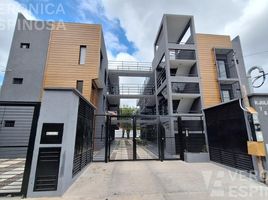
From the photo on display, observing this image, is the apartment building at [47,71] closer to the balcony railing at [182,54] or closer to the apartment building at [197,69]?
the apartment building at [197,69]

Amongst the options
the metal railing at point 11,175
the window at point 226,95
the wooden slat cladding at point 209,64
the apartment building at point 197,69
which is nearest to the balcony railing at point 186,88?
the apartment building at point 197,69

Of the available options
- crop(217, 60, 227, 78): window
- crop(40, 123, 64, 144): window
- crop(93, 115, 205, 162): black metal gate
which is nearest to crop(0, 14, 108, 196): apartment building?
crop(40, 123, 64, 144): window

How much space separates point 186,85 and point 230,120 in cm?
875

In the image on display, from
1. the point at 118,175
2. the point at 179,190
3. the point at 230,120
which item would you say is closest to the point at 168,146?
the point at 230,120

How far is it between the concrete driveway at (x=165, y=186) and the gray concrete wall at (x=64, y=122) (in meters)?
0.43

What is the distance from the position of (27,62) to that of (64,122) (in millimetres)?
9684

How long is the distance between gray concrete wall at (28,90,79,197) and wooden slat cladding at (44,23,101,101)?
659 centimetres

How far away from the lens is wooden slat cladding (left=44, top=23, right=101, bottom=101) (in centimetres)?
1104

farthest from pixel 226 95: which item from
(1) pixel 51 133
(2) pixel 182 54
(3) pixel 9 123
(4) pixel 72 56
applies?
(3) pixel 9 123

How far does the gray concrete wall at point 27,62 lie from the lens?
404 inches

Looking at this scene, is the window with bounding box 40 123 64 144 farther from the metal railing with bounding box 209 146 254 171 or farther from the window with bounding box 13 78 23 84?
the window with bounding box 13 78 23 84

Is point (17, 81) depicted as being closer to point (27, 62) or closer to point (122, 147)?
point (27, 62)

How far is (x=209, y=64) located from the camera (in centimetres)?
1359

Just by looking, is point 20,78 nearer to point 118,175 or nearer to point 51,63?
point 51,63
